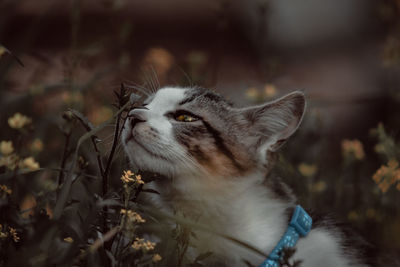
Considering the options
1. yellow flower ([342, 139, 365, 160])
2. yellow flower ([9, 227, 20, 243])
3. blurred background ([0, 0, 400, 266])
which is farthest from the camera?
yellow flower ([342, 139, 365, 160])

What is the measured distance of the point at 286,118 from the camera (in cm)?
215

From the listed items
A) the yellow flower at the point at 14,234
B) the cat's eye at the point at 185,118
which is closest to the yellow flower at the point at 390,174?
the cat's eye at the point at 185,118

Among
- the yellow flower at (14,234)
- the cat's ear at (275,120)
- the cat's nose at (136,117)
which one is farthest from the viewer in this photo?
the cat's ear at (275,120)

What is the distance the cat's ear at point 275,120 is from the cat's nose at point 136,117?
1.89 ft

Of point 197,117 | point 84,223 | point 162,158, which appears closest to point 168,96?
point 197,117

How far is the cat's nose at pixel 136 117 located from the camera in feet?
6.44

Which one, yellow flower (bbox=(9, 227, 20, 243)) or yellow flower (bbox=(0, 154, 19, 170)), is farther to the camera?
yellow flower (bbox=(0, 154, 19, 170))

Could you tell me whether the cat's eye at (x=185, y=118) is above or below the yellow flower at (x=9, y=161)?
above

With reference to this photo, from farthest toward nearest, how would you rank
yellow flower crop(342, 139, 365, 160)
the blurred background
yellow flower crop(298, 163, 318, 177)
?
yellow flower crop(298, 163, 318, 177)
yellow flower crop(342, 139, 365, 160)
the blurred background

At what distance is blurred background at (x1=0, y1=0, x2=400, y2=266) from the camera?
2.69 m

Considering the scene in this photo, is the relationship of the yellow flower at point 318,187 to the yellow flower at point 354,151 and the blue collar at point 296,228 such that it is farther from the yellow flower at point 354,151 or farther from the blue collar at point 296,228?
the blue collar at point 296,228

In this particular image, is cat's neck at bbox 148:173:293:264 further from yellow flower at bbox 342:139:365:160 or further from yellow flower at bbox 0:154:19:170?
yellow flower at bbox 342:139:365:160

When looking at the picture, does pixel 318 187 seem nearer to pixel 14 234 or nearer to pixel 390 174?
pixel 390 174

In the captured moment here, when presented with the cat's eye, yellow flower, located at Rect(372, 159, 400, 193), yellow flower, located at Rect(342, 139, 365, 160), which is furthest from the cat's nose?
yellow flower, located at Rect(342, 139, 365, 160)
